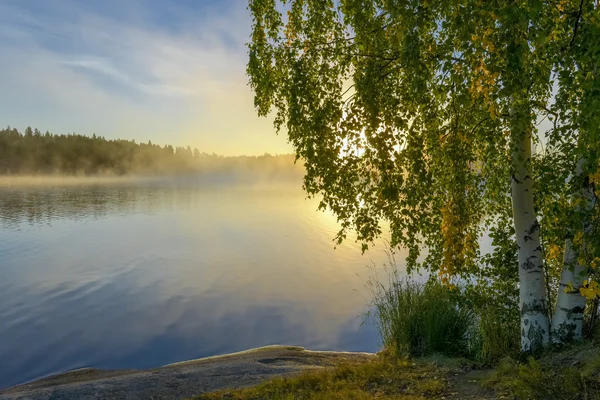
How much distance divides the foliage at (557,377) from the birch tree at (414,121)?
2.70 ft

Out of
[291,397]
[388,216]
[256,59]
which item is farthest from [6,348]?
[388,216]

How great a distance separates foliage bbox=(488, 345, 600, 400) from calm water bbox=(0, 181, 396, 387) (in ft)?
22.6

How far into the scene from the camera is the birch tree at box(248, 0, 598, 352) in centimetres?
528

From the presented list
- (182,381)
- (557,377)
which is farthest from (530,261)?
(182,381)

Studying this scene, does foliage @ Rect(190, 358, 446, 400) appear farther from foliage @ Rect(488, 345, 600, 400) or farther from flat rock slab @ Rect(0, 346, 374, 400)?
foliage @ Rect(488, 345, 600, 400)

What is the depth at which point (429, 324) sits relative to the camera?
31.8 ft

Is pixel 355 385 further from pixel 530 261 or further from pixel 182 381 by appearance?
pixel 530 261

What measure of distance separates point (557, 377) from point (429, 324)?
4.16 m

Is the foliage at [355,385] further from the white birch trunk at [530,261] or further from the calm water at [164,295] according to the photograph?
the calm water at [164,295]

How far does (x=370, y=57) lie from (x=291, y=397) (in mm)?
5270

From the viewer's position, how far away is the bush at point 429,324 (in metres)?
9.66

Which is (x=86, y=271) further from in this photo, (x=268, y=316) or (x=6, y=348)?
(x=268, y=316)

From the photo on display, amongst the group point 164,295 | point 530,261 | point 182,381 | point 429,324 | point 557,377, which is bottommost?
point 164,295

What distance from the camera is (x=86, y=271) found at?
22812 millimetres
